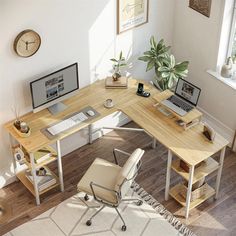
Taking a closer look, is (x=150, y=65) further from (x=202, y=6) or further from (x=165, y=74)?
(x=202, y=6)

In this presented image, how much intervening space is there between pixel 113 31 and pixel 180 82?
0.99 m

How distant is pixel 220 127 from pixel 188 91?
113cm

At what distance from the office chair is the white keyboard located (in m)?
0.47

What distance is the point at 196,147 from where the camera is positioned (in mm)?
5117

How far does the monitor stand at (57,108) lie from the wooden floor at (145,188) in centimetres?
Result: 79

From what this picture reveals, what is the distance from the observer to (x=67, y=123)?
17.7 feet

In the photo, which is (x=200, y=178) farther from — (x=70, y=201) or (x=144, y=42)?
(x=144, y=42)

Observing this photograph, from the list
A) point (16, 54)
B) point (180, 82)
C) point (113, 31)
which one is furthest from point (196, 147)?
point (16, 54)

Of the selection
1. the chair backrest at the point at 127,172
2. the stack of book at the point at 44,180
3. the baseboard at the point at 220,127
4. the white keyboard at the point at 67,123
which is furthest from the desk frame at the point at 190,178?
the stack of book at the point at 44,180

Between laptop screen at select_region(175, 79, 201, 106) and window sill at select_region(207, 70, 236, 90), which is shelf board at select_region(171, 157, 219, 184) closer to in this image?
laptop screen at select_region(175, 79, 201, 106)

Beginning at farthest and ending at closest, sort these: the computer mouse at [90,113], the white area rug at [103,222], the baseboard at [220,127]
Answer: the baseboard at [220,127] → the computer mouse at [90,113] → the white area rug at [103,222]

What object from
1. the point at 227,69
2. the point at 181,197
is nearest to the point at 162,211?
the point at 181,197

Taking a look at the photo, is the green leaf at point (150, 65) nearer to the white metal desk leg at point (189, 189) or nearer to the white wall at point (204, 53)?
the white wall at point (204, 53)

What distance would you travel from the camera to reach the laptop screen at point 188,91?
17.3 feet
